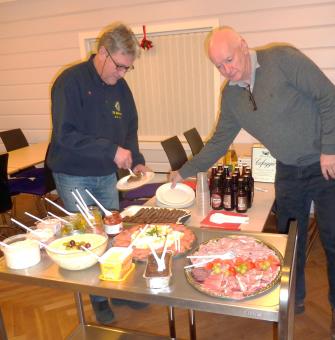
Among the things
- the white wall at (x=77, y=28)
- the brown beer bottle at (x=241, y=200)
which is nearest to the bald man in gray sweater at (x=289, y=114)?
the brown beer bottle at (x=241, y=200)

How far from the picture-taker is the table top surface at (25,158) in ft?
11.3

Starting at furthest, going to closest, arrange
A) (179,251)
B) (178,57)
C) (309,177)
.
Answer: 1. (178,57)
2. (309,177)
3. (179,251)

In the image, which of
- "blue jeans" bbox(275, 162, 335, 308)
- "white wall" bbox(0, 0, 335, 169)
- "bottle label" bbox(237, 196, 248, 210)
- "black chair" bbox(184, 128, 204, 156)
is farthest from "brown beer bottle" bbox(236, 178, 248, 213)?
"white wall" bbox(0, 0, 335, 169)

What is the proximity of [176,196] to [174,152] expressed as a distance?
3.40 feet

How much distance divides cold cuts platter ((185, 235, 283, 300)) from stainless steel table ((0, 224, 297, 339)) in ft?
0.08

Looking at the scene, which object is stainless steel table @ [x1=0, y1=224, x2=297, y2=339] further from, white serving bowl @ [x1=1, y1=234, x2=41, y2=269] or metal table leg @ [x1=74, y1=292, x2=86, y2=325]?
metal table leg @ [x1=74, y1=292, x2=86, y2=325]

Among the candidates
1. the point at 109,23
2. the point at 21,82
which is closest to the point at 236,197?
the point at 109,23

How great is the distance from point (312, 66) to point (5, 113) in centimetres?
440

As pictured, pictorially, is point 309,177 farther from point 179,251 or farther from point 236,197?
point 179,251

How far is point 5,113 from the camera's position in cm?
502

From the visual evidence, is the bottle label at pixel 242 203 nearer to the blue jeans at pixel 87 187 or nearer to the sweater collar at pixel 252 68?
the sweater collar at pixel 252 68

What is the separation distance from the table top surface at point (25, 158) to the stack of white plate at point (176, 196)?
1.79 meters

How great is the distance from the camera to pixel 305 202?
1953 mm

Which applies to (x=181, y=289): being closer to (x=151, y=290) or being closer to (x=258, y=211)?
(x=151, y=290)
